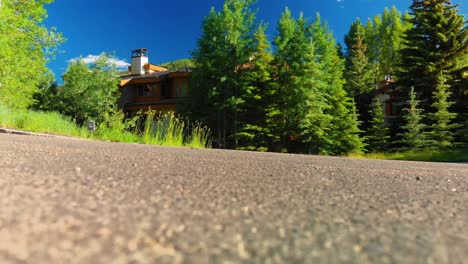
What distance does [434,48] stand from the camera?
21438 millimetres

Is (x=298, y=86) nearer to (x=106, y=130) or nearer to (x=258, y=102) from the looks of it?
(x=258, y=102)

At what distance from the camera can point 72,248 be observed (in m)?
0.65

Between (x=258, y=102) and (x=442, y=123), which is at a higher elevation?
(x=258, y=102)

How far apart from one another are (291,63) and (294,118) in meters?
2.97

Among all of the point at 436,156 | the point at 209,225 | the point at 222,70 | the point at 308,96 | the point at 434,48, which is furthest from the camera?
the point at 434,48

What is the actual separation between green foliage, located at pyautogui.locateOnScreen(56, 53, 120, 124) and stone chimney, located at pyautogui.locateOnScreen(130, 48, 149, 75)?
6.31 metres

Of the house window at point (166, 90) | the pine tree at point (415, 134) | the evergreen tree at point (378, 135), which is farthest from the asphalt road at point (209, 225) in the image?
the house window at point (166, 90)

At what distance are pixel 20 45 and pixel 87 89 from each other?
9472mm

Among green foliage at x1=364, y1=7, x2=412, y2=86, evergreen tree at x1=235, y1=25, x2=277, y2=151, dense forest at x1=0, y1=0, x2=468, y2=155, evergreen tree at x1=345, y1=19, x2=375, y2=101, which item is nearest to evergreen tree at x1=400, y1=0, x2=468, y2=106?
dense forest at x1=0, y1=0, x2=468, y2=155

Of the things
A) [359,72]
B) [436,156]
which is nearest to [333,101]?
[436,156]

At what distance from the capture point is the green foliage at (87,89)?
22.1 m

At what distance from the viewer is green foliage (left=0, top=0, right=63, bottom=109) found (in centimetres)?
1235

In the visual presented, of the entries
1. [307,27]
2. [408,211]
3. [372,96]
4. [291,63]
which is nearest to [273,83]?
[291,63]

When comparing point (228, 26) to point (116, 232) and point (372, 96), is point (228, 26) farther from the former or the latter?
point (116, 232)
